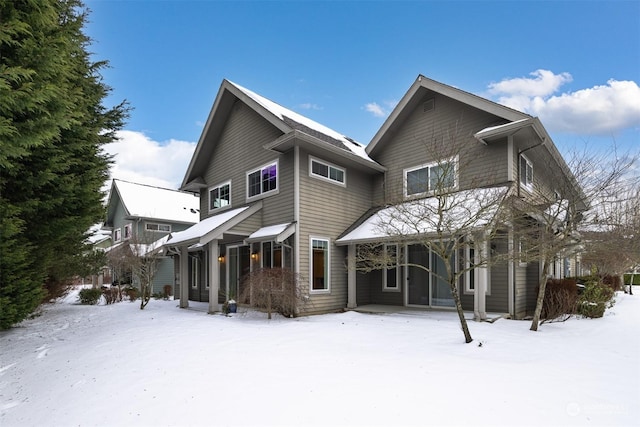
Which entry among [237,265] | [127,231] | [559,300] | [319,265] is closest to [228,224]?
[237,265]

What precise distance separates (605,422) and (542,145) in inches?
369

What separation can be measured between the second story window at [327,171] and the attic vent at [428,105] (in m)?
3.74

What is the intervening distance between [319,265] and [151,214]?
59.2 feet

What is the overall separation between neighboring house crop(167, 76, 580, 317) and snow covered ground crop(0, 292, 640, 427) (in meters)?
2.57

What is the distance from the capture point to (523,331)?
822cm

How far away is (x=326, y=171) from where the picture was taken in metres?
12.6

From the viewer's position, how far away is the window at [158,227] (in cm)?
2512

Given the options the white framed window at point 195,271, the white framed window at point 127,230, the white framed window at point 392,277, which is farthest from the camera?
the white framed window at point 127,230

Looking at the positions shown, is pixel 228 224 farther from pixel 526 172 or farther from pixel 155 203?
pixel 155 203

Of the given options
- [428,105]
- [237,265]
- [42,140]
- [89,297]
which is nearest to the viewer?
[42,140]

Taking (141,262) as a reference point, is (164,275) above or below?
below

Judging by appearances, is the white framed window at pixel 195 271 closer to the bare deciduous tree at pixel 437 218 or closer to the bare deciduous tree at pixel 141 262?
the bare deciduous tree at pixel 141 262

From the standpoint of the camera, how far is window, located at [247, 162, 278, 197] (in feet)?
41.2

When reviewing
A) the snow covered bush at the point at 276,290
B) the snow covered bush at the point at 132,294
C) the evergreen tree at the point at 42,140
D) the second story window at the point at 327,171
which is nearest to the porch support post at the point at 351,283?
the snow covered bush at the point at 276,290
